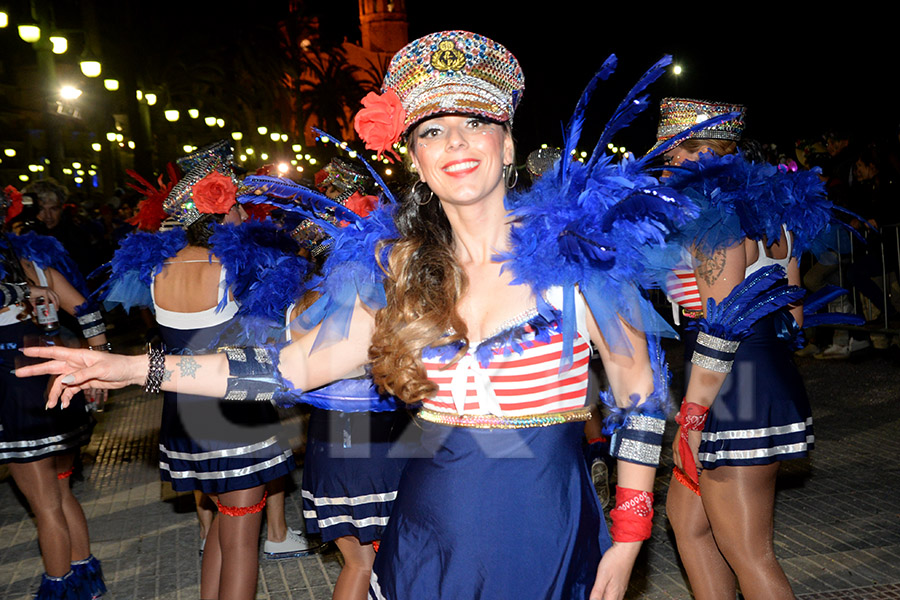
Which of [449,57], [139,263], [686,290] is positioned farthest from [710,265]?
[139,263]

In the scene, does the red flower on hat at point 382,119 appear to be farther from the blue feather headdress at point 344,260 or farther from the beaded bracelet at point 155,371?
the beaded bracelet at point 155,371

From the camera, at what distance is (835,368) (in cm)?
901

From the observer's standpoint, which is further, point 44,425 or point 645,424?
point 44,425

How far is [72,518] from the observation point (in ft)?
14.1

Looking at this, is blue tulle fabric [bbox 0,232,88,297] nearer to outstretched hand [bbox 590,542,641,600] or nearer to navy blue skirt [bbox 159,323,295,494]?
navy blue skirt [bbox 159,323,295,494]

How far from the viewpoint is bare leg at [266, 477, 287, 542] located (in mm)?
4855

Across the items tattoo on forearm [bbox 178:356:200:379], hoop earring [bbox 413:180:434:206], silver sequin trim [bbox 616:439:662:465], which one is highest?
hoop earring [bbox 413:180:434:206]

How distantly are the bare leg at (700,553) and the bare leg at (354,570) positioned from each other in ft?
4.21

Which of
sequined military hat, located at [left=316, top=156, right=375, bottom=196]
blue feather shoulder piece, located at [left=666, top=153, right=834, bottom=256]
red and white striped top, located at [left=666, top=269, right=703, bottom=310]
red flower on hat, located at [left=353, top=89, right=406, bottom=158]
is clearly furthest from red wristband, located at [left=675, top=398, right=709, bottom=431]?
sequined military hat, located at [left=316, top=156, right=375, bottom=196]

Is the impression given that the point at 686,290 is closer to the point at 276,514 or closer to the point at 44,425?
the point at 276,514

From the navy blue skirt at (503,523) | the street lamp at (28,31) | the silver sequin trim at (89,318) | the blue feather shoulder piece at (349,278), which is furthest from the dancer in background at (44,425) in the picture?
the street lamp at (28,31)

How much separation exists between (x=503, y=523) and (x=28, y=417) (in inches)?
128

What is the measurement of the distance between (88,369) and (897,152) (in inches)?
345

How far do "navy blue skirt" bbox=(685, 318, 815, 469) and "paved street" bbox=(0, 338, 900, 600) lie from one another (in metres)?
1.35
